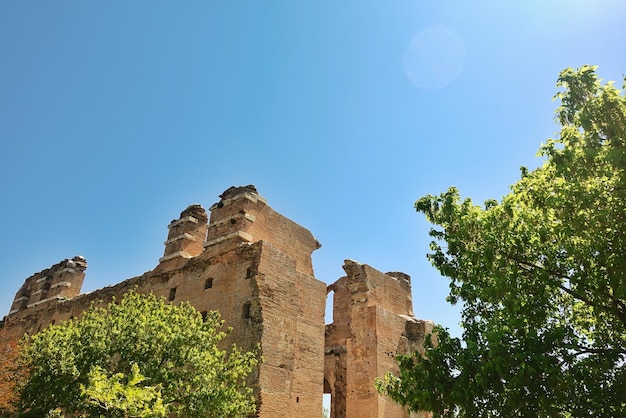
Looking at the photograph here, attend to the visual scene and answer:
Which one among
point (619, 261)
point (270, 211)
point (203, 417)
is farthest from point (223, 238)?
point (619, 261)

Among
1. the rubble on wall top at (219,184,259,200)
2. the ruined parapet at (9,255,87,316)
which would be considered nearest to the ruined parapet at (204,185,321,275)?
the rubble on wall top at (219,184,259,200)

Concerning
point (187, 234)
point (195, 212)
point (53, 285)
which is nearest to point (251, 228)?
point (187, 234)

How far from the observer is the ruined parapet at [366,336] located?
672 inches

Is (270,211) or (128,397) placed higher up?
(270,211)

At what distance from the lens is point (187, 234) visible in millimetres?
18906

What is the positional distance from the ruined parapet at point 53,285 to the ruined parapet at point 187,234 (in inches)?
339

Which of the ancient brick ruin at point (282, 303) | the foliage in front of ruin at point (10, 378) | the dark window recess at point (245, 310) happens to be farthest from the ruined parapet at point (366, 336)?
the foliage in front of ruin at point (10, 378)

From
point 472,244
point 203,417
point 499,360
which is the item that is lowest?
point 203,417

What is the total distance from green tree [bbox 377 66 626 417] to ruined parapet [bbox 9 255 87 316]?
66.7ft

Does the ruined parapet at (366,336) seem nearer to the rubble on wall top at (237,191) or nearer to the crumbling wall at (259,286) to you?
the crumbling wall at (259,286)

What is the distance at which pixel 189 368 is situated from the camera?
39.6ft

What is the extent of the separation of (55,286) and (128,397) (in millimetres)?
19252

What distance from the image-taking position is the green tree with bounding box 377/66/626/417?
23.1ft

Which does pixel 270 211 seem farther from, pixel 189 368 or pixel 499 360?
pixel 499 360
